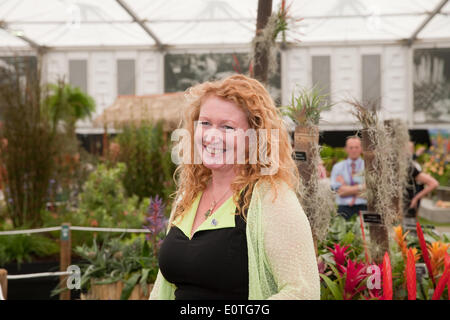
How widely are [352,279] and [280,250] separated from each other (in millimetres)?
1214

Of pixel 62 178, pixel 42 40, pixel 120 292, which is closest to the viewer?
pixel 120 292

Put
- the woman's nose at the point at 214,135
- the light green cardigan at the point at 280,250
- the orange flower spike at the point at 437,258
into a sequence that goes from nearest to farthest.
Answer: the light green cardigan at the point at 280,250 → the woman's nose at the point at 214,135 → the orange flower spike at the point at 437,258

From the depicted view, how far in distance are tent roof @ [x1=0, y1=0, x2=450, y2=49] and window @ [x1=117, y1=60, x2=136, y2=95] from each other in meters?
0.64

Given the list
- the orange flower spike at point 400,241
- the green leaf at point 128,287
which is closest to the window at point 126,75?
the green leaf at point 128,287

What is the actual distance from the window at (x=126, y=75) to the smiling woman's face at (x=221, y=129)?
1409cm

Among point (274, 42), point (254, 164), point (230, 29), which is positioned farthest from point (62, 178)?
point (230, 29)

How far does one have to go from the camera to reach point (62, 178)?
601cm

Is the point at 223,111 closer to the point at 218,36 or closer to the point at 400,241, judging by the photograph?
the point at 400,241

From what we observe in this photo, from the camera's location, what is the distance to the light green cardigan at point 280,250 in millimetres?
1050

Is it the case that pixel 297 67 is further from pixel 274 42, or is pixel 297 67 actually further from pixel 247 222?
pixel 247 222

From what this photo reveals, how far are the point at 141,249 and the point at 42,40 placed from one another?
515 inches

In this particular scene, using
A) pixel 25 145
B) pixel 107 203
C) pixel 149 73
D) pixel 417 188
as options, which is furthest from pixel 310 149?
pixel 149 73

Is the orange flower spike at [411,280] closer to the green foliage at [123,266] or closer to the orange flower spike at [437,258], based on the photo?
the orange flower spike at [437,258]

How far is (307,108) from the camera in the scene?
2025 millimetres
